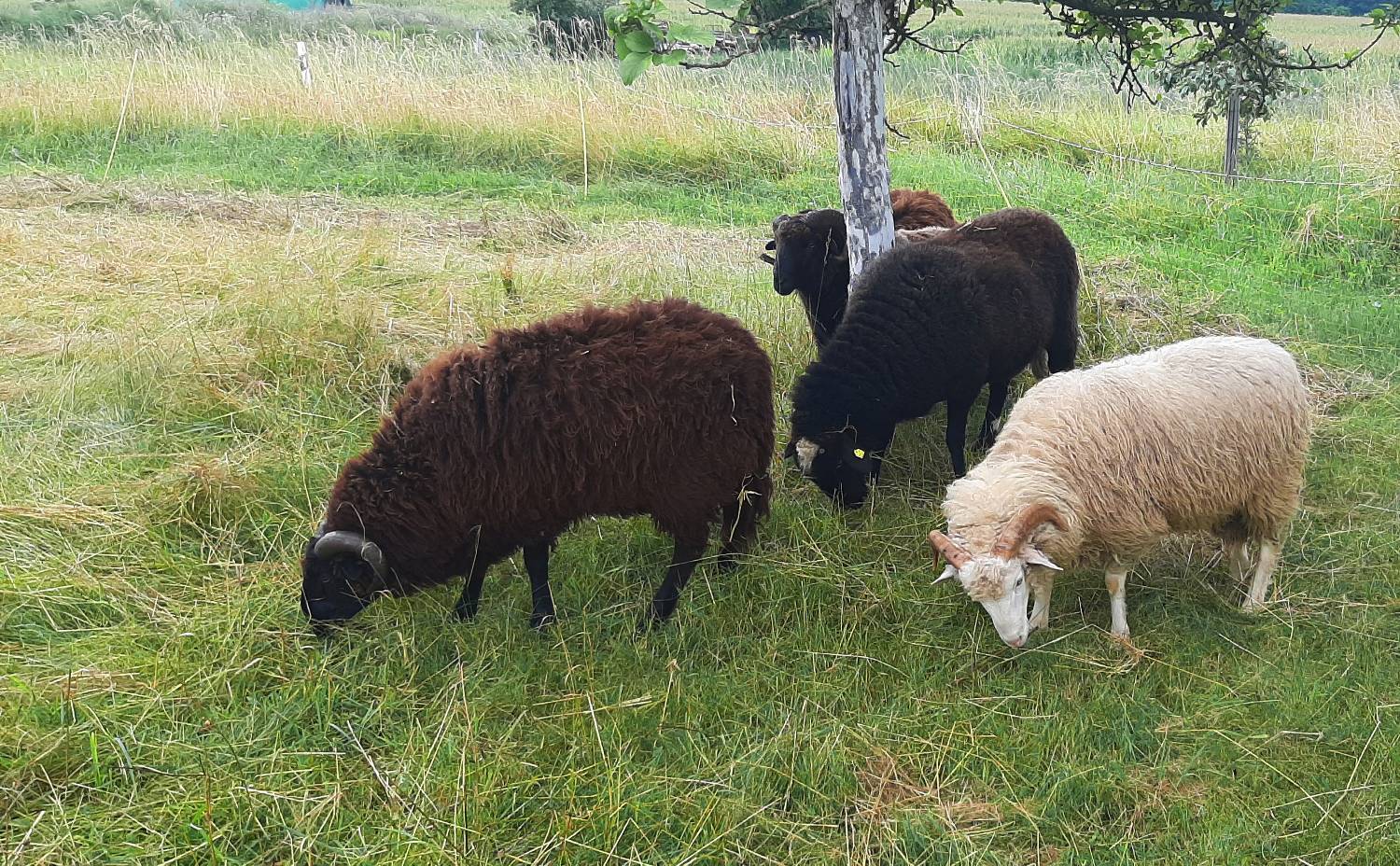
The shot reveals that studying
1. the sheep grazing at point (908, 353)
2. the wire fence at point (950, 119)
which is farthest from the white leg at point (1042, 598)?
the wire fence at point (950, 119)

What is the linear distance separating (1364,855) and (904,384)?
8.69 ft

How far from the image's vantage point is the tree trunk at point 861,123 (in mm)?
4742

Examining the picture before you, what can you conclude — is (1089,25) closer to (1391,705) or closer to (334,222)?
(1391,705)

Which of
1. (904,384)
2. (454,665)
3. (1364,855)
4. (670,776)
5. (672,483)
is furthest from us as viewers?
(904,384)

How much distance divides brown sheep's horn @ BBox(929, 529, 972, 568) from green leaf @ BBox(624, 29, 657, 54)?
215cm

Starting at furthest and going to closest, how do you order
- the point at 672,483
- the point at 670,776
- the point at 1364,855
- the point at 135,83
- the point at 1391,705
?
the point at 135,83 < the point at 672,483 < the point at 1391,705 < the point at 670,776 < the point at 1364,855

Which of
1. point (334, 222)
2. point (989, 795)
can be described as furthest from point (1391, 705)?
point (334, 222)

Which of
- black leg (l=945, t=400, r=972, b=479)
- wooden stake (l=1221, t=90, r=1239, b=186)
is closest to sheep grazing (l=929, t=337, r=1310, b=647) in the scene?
black leg (l=945, t=400, r=972, b=479)

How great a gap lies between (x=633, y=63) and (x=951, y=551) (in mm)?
2162

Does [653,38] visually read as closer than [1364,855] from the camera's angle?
No

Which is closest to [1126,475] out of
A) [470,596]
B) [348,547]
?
[470,596]

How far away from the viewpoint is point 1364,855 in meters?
2.96

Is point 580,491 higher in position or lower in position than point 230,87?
lower

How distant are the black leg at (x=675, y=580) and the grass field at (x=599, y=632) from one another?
106 mm
